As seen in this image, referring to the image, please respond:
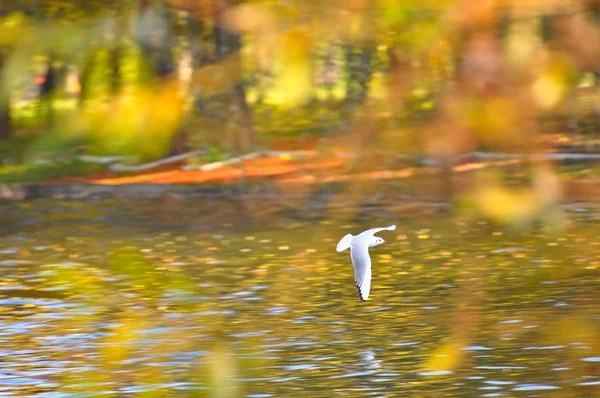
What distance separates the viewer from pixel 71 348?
34.6ft

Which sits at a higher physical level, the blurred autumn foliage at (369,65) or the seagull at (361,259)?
the blurred autumn foliage at (369,65)

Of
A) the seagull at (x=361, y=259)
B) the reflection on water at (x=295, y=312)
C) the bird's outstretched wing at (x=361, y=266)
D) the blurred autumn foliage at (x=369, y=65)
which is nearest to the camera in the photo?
the blurred autumn foliage at (x=369, y=65)

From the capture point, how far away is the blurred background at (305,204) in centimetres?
365

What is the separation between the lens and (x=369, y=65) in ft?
13.8

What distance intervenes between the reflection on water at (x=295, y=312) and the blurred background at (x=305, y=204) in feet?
0.13

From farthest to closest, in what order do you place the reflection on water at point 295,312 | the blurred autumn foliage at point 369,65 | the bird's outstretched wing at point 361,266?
the reflection on water at point 295,312, the bird's outstretched wing at point 361,266, the blurred autumn foliage at point 369,65

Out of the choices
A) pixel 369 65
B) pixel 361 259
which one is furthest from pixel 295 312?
pixel 369 65

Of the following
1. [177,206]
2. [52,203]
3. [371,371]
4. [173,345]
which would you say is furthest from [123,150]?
[52,203]

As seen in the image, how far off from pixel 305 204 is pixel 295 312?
967 cm

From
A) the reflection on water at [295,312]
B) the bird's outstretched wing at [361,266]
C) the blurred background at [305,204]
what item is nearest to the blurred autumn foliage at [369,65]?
the blurred background at [305,204]

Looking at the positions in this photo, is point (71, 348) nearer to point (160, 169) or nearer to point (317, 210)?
point (317, 210)

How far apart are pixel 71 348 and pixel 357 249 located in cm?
294

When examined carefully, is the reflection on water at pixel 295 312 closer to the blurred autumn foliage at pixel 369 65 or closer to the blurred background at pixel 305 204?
the blurred background at pixel 305 204

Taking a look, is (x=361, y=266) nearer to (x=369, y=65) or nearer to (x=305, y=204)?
(x=369, y=65)
